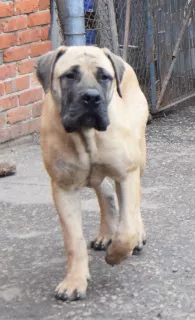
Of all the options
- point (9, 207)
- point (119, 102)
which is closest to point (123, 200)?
point (119, 102)

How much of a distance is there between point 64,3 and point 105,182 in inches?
125

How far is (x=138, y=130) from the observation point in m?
4.79

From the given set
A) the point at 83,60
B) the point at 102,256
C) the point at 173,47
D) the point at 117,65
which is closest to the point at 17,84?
the point at 173,47

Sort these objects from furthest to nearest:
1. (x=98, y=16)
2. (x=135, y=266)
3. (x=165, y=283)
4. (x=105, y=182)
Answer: (x=98, y=16)
(x=105, y=182)
(x=135, y=266)
(x=165, y=283)

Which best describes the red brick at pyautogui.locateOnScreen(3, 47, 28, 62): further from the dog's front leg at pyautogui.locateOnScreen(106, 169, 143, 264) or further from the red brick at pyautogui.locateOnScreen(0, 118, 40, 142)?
the dog's front leg at pyautogui.locateOnScreen(106, 169, 143, 264)

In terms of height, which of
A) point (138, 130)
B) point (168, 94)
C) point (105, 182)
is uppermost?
point (138, 130)

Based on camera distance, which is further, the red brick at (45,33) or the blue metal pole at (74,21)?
the red brick at (45,33)

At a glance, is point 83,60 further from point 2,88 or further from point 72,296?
point 2,88

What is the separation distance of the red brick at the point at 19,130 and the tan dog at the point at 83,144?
3.13 metres

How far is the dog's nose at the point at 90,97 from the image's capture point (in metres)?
3.97

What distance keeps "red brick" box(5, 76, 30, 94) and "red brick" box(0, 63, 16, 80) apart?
0.07 metres

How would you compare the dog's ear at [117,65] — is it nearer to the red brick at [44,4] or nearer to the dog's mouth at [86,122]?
the dog's mouth at [86,122]

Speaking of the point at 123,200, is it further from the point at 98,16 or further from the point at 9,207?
the point at 98,16

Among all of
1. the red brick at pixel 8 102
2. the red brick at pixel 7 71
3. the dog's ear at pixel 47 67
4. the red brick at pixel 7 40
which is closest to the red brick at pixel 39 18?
the red brick at pixel 7 40
